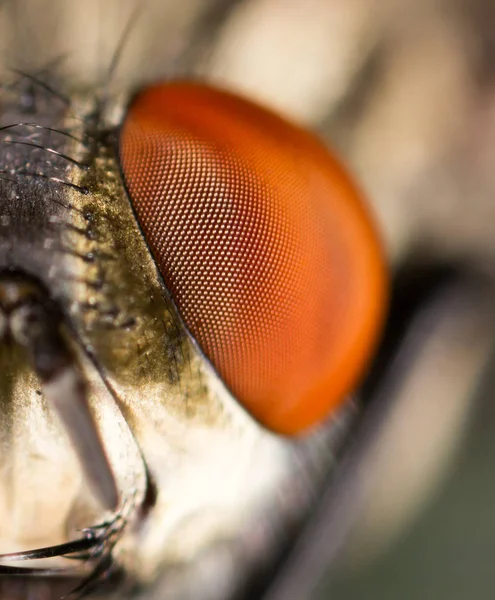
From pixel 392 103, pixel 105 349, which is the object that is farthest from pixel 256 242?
pixel 392 103

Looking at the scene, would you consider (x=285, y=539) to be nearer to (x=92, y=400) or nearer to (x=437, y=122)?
(x=92, y=400)

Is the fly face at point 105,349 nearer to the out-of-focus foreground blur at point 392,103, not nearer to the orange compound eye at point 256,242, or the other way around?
the orange compound eye at point 256,242

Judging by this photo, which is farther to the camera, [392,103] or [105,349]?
[392,103]

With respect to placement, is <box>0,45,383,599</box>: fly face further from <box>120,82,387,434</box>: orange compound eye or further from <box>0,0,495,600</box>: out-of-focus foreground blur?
<box>0,0,495,600</box>: out-of-focus foreground blur

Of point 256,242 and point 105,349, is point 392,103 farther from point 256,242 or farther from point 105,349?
A: point 105,349

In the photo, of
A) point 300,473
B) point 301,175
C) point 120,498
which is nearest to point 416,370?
point 300,473

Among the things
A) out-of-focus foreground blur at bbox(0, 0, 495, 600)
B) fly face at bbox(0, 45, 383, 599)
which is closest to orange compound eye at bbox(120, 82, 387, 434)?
fly face at bbox(0, 45, 383, 599)

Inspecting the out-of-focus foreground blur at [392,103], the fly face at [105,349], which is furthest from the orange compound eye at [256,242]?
the out-of-focus foreground blur at [392,103]
